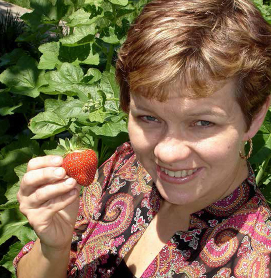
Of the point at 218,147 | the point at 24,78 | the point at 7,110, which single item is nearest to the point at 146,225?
the point at 218,147

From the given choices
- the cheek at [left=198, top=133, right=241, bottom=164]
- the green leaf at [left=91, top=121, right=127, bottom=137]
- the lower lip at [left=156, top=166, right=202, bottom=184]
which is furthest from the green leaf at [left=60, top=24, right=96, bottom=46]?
the cheek at [left=198, top=133, right=241, bottom=164]

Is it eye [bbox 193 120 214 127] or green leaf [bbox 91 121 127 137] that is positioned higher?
eye [bbox 193 120 214 127]

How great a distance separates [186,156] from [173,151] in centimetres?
4

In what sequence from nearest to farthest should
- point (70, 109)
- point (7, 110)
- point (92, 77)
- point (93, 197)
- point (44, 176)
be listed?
point (44, 176) < point (93, 197) < point (70, 109) < point (92, 77) < point (7, 110)

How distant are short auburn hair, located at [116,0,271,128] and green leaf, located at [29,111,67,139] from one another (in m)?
0.84

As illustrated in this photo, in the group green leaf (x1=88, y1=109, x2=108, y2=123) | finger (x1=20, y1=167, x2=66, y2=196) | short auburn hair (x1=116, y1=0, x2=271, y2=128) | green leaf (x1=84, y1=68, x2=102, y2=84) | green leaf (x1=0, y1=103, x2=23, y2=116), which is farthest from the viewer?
green leaf (x1=0, y1=103, x2=23, y2=116)

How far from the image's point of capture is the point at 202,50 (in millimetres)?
1280

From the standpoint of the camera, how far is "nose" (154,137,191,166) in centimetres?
135

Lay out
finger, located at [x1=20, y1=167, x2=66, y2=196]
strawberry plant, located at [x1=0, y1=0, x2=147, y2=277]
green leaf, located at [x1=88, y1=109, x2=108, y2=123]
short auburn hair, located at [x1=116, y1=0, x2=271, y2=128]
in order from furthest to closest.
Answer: strawberry plant, located at [x1=0, y1=0, x2=147, y2=277] → green leaf, located at [x1=88, y1=109, x2=108, y2=123] → finger, located at [x1=20, y1=167, x2=66, y2=196] → short auburn hair, located at [x1=116, y1=0, x2=271, y2=128]

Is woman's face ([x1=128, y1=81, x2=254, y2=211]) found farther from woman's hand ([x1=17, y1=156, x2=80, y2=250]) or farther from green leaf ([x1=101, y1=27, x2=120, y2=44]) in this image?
green leaf ([x1=101, y1=27, x2=120, y2=44])

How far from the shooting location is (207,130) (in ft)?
4.41

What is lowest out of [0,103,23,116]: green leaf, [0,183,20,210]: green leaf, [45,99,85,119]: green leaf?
[0,183,20,210]: green leaf

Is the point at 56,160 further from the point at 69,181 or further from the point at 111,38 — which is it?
the point at 111,38

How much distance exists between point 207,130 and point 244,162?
33 cm
